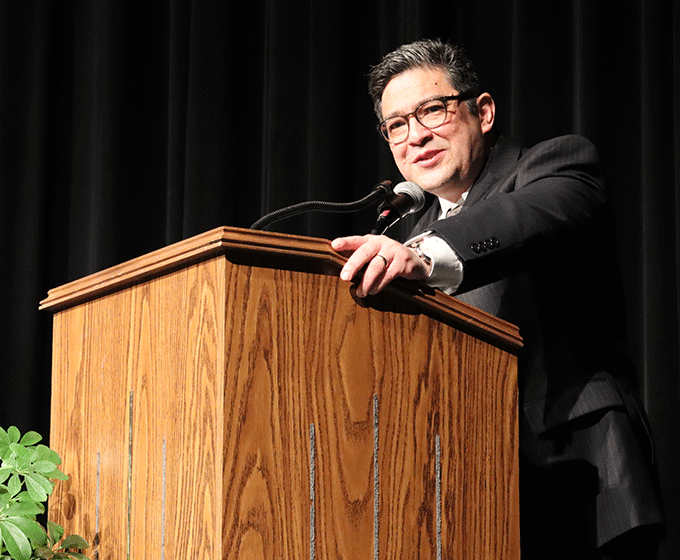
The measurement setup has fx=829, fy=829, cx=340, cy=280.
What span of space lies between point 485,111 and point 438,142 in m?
0.15

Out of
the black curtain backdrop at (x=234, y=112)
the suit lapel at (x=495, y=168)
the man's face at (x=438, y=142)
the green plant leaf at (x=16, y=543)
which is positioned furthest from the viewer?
the black curtain backdrop at (x=234, y=112)

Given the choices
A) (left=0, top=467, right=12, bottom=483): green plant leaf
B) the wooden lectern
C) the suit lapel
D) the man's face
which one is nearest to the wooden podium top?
the wooden lectern

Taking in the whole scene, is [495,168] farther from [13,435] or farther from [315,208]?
[13,435]

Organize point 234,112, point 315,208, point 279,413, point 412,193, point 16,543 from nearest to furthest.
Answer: point 279,413, point 16,543, point 315,208, point 412,193, point 234,112

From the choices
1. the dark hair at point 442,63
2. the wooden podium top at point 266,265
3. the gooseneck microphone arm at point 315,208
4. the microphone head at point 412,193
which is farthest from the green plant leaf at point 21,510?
the dark hair at point 442,63

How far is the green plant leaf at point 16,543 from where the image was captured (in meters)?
1.00

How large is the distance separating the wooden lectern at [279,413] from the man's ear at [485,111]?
77cm

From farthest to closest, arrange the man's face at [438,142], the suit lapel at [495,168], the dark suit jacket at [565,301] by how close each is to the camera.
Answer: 1. the man's face at [438,142]
2. the suit lapel at [495,168]
3. the dark suit jacket at [565,301]

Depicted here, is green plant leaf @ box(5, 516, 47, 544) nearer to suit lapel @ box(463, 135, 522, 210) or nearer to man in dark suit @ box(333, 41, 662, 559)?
man in dark suit @ box(333, 41, 662, 559)

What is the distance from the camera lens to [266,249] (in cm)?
90

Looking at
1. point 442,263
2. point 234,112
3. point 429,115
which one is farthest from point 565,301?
point 234,112

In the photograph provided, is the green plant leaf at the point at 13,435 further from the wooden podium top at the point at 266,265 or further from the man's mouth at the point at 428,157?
the man's mouth at the point at 428,157

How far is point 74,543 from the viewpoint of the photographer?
1.04m

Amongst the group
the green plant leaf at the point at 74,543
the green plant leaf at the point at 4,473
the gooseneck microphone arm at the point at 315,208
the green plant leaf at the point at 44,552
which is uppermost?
the gooseneck microphone arm at the point at 315,208
